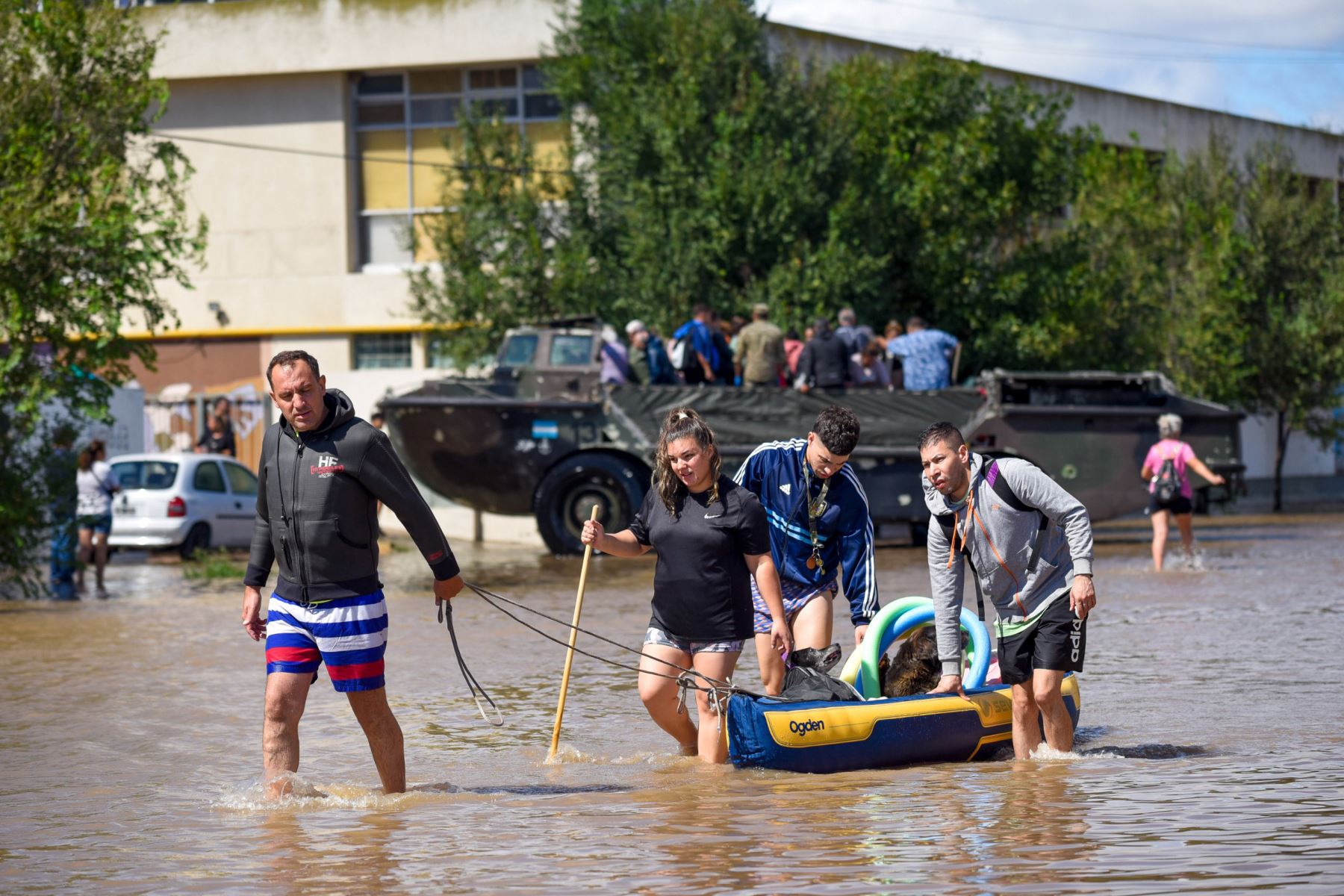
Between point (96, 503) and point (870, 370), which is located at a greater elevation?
point (870, 370)

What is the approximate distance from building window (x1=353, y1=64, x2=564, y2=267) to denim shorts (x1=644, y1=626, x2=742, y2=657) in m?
24.2

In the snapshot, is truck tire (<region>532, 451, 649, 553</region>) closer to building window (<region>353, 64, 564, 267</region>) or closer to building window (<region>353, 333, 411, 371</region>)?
building window (<region>353, 333, 411, 371</region>)

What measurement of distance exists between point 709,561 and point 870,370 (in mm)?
13803

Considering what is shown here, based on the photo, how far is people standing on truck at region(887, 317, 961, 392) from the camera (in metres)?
21.0

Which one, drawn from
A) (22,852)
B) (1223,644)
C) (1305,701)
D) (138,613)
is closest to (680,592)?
(22,852)

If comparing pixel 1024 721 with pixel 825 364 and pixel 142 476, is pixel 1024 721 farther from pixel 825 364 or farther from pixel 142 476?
pixel 142 476

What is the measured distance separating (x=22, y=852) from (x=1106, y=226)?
93.0 ft

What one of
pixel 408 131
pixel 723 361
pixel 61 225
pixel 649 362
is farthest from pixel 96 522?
pixel 408 131

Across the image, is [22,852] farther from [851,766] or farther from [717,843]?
[851,766]

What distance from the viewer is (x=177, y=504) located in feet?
72.6

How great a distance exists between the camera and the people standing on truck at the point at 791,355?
21.1 meters

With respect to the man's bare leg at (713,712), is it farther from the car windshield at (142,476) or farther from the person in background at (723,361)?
the car windshield at (142,476)

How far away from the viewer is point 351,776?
791 centimetres

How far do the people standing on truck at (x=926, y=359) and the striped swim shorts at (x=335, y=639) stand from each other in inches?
578
